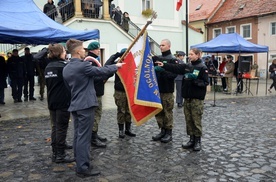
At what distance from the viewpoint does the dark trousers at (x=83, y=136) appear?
4.29 m

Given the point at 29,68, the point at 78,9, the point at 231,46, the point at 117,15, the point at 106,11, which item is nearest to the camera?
the point at 29,68

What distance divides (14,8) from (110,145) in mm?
6056

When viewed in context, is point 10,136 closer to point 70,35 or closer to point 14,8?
point 70,35

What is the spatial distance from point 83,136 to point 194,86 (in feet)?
7.07

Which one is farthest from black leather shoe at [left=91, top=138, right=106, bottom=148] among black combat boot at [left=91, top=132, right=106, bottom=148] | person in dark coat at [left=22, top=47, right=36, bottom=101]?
person in dark coat at [left=22, top=47, right=36, bottom=101]

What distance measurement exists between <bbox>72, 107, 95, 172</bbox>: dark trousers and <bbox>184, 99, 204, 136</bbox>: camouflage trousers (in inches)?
76.0

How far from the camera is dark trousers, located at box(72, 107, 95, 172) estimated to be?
4285 mm

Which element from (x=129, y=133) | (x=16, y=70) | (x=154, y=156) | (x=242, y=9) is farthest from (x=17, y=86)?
(x=242, y=9)

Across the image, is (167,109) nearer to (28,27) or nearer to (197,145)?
(197,145)

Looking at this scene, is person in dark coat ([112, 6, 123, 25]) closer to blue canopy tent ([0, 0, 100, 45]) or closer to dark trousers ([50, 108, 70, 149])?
blue canopy tent ([0, 0, 100, 45])

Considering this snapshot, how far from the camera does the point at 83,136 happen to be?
4309 mm

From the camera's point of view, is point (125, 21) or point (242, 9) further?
point (242, 9)

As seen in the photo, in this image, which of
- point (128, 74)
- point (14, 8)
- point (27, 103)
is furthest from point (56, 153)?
point (27, 103)

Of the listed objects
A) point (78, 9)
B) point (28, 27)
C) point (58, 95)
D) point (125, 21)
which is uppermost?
point (78, 9)
